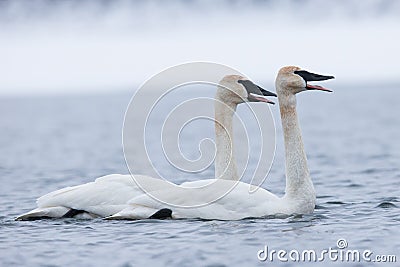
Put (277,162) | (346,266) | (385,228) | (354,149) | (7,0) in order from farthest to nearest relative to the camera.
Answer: (7,0) → (354,149) → (277,162) → (385,228) → (346,266)

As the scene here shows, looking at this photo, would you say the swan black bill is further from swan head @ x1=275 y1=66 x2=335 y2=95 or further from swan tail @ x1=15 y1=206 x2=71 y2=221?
swan head @ x1=275 y1=66 x2=335 y2=95

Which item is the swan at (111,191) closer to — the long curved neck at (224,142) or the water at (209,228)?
the long curved neck at (224,142)

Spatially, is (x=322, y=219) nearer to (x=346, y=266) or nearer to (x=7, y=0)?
(x=346, y=266)

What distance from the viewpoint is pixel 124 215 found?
509 inches

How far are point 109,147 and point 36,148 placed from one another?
2.22 metres

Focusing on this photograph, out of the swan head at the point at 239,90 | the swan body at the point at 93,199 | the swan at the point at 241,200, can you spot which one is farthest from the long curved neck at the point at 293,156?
the swan body at the point at 93,199

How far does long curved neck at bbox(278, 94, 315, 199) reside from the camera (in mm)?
13258

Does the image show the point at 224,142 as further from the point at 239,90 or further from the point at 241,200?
the point at 241,200

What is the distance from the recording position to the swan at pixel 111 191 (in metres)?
13.1

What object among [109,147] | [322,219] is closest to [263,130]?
[322,219]

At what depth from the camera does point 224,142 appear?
1378 centimetres
